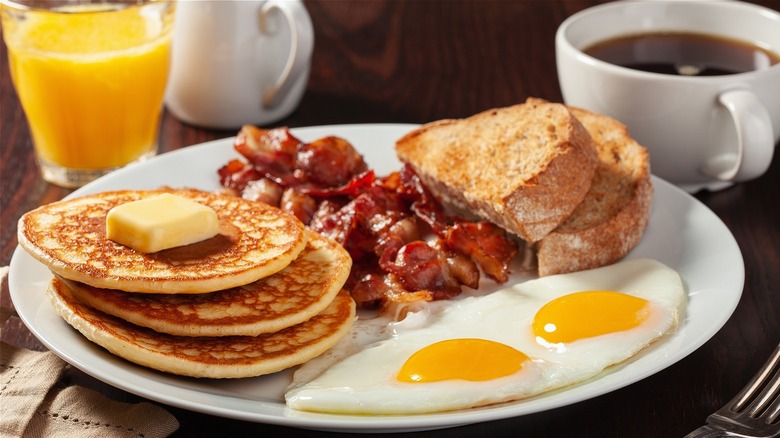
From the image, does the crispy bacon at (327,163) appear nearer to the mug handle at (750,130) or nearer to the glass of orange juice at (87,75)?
the glass of orange juice at (87,75)

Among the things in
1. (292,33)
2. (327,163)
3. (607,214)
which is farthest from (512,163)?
(292,33)

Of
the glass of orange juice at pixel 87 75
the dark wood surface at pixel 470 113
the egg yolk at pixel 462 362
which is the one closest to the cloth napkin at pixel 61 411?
the dark wood surface at pixel 470 113

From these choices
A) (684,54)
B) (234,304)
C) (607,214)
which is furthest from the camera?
(684,54)

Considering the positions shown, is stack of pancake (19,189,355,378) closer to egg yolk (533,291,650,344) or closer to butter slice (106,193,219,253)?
butter slice (106,193,219,253)

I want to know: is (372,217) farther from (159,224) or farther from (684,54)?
(684,54)

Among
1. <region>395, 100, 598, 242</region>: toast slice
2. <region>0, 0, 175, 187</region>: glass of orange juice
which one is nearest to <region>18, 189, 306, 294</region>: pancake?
<region>395, 100, 598, 242</region>: toast slice

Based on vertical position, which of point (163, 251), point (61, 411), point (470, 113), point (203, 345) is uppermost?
point (163, 251)

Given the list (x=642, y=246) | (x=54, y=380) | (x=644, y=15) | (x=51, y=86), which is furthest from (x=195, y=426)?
(x=644, y=15)

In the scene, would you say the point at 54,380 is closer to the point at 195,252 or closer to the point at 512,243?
the point at 195,252
